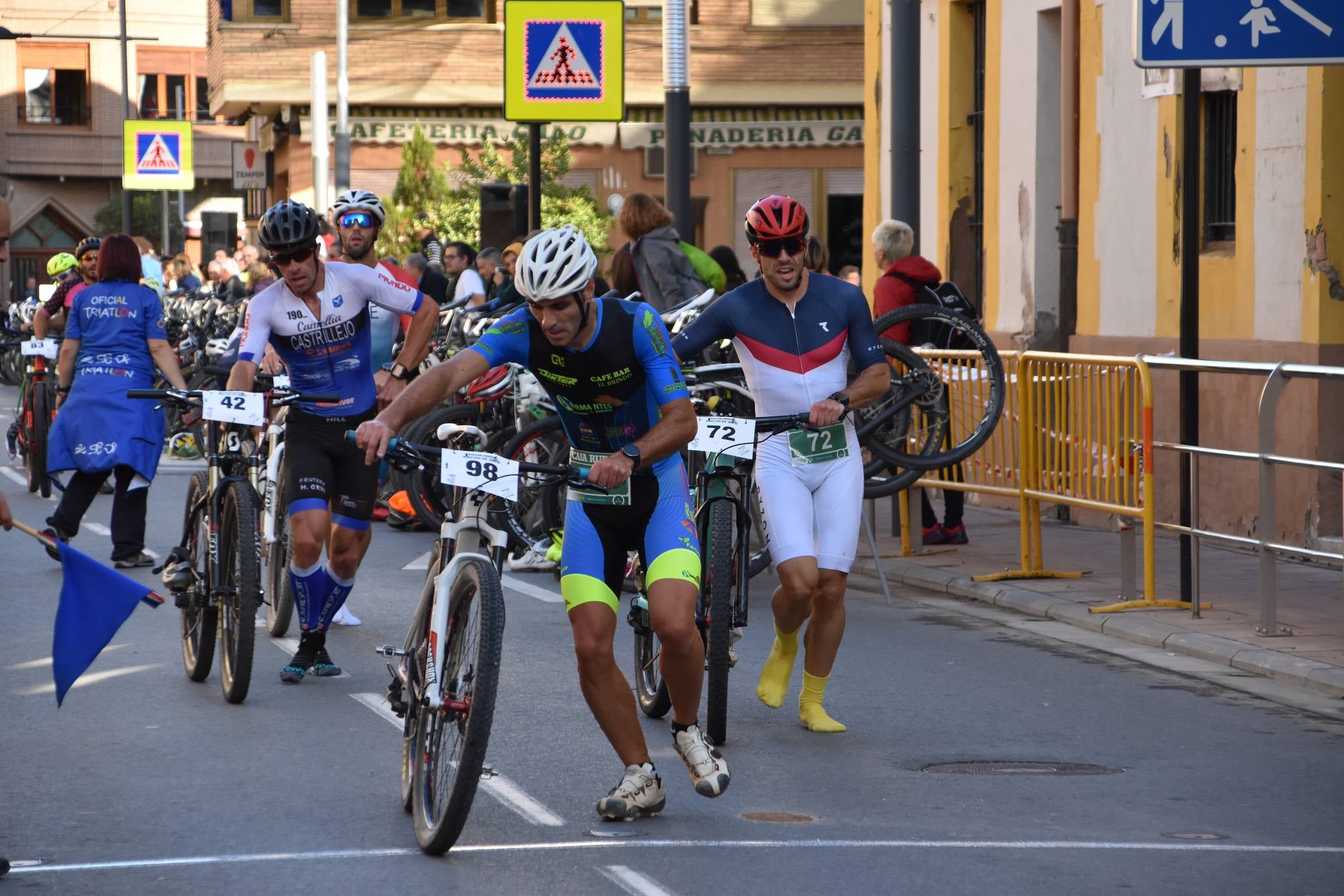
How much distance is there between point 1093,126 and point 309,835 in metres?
11.6

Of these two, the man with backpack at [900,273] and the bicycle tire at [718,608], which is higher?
the man with backpack at [900,273]

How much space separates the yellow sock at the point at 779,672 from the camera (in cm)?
841

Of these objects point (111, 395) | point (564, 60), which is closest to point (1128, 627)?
point (111, 395)

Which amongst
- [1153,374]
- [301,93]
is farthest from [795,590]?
[301,93]

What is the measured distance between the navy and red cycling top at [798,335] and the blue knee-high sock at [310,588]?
78.7 inches

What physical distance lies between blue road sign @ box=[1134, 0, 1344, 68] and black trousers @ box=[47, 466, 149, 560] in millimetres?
6329

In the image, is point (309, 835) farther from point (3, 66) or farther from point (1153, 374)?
point (3, 66)

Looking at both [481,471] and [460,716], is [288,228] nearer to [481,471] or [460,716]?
[481,471]

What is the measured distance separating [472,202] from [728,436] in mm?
28642

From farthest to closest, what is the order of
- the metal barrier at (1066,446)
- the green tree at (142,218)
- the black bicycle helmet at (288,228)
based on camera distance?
the green tree at (142,218), the metal barrier at (1066,446), the black bicycle helmet at (288,228)

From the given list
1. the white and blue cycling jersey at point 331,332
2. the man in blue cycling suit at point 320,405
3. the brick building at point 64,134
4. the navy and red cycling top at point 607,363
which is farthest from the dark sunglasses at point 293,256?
the brick building at point 64,134

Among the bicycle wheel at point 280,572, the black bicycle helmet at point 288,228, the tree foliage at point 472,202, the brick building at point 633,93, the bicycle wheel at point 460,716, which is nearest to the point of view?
the bicycle wheel at point 460,716

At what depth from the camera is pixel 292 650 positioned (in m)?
10.1

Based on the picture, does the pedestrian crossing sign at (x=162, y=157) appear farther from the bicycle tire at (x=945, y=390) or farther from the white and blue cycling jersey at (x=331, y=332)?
the white and blue cycling jersey at (x=331, y=332)
